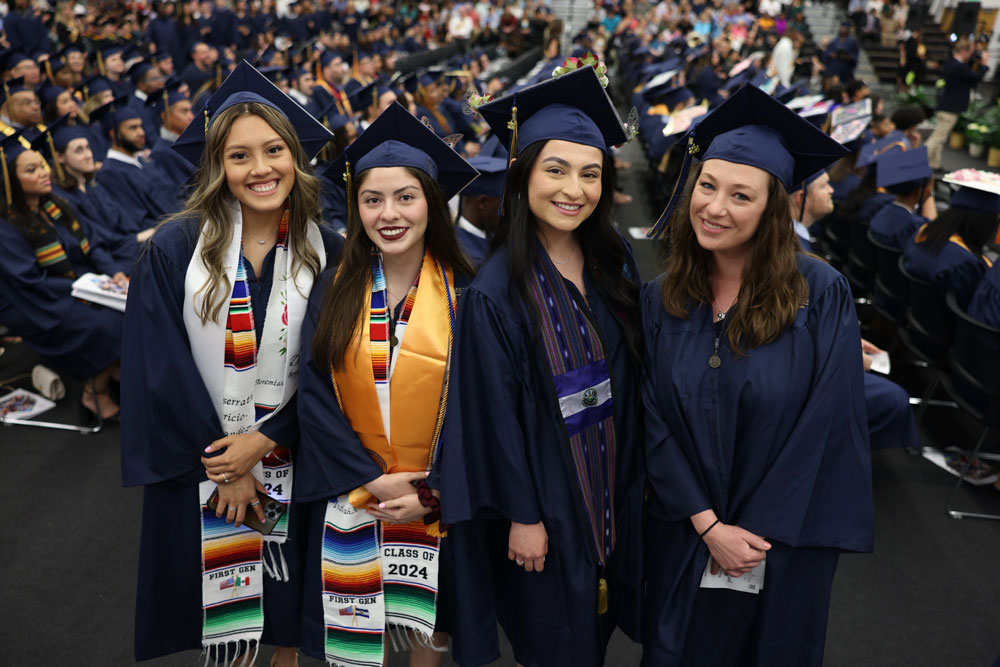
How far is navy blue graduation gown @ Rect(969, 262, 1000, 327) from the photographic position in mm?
3330

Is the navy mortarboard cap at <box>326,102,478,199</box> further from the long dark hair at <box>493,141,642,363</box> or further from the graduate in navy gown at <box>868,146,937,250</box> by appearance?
the graduate in navy gown at <box>868,146,937,250</box>

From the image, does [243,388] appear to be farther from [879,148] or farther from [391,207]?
[879,148]

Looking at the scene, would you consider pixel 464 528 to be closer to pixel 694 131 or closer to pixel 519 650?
pixel 519 650

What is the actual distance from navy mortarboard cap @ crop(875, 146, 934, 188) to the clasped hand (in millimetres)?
3911

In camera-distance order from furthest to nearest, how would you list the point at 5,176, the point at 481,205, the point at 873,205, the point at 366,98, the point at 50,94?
1. the point at 366,98
2. the point at 50,94
3. the point at 873,205
4. the point at 5,176
5. the point at 481,205

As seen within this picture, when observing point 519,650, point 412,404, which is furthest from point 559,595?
point 412,404

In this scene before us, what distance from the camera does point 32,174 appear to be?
376cm

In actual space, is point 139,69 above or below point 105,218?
above

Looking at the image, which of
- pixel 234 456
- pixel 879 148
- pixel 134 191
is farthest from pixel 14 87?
pixel 879 148

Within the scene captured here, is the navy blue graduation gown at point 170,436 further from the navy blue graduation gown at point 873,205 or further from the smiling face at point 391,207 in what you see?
the navy blue graduation gown at point 873,205

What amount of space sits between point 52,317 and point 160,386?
2.35 metres

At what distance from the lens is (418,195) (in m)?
1.82

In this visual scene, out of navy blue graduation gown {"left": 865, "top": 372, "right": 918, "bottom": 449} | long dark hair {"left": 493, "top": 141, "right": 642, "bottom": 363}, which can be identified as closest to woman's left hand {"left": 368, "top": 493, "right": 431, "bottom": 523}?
long dark hair {"left": 493, "top": 141, "right": 642, "bottom": 363}

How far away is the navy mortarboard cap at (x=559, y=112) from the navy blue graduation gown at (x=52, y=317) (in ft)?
9.60
